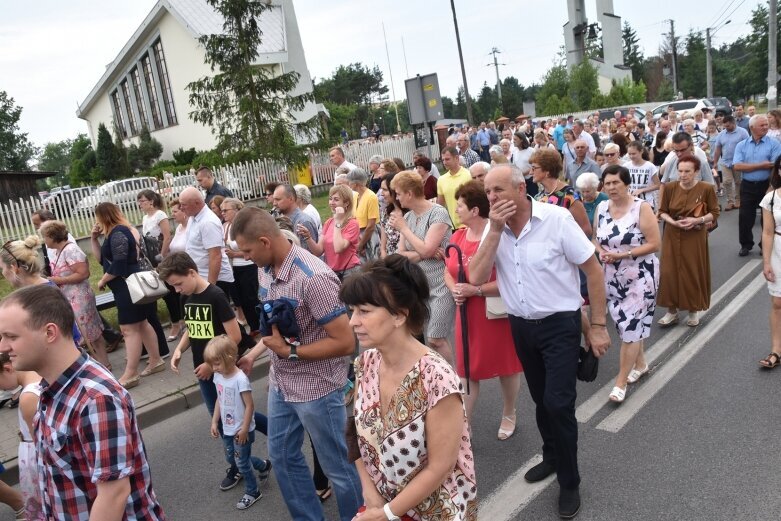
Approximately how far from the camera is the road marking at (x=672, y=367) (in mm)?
4379

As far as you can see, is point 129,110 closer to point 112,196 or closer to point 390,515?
point 112,196

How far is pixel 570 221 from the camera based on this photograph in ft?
10.8

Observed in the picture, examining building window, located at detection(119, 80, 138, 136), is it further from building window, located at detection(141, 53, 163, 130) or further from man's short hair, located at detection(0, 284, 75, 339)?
man's short hair, located at detection(0, 284, 75, 339)

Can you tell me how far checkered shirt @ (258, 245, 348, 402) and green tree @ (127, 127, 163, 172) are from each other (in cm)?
3702

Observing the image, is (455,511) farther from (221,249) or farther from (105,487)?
(221,249)

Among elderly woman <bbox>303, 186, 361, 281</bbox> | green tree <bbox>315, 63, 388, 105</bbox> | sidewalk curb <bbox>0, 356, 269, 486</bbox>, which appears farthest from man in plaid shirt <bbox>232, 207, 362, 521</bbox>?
green tree <bbox>315, 63, 388, 105</bbox>

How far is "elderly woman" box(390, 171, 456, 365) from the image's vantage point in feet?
14.7

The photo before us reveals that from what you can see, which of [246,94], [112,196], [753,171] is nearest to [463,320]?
[753,171]

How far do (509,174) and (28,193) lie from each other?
30600mm

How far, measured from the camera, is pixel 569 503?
3326 millimetres

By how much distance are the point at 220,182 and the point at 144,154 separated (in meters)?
21.1

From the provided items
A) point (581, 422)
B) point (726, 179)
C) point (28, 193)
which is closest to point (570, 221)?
point (581, 422)

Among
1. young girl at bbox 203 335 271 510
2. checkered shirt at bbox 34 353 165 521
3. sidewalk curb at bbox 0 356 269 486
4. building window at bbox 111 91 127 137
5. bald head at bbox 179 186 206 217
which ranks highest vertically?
building window at bbox 111 91 127 137

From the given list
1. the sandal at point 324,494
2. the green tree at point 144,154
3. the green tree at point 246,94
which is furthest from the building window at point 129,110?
the sandal at point 324,494
